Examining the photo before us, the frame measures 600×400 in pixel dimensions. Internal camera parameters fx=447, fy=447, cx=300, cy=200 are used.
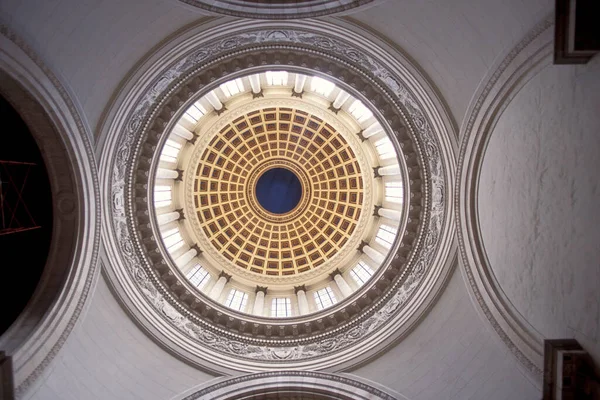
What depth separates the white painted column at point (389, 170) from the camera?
76.3 ft

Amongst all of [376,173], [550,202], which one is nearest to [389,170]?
[376,173]

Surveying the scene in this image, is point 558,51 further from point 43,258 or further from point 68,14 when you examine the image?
point 43,258

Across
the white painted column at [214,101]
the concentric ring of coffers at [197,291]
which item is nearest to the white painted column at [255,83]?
the white painted column at [214,101]

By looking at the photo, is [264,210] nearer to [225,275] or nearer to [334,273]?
[225,275]

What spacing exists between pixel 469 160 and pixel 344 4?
6.22m

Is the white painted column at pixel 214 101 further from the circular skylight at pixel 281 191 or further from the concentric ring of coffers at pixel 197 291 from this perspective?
the circular skylight at pixel 281 191

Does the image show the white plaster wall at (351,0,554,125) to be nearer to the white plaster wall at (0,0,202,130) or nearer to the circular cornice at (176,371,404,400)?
the white plaster wall at (0,0,202,130)

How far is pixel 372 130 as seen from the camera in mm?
24203

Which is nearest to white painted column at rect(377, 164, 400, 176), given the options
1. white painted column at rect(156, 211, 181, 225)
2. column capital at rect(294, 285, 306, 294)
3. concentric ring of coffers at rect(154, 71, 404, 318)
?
concentric ring of coffers at rect(154, 71, 404, 318)

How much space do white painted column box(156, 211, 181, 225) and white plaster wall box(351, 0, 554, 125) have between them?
1448 centimetres

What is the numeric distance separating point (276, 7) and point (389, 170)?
511 inches

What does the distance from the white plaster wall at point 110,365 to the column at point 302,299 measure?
7322 millimetres

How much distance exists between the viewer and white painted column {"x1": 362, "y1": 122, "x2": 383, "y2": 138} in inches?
925

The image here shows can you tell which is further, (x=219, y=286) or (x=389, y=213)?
(x=219, y=286)
